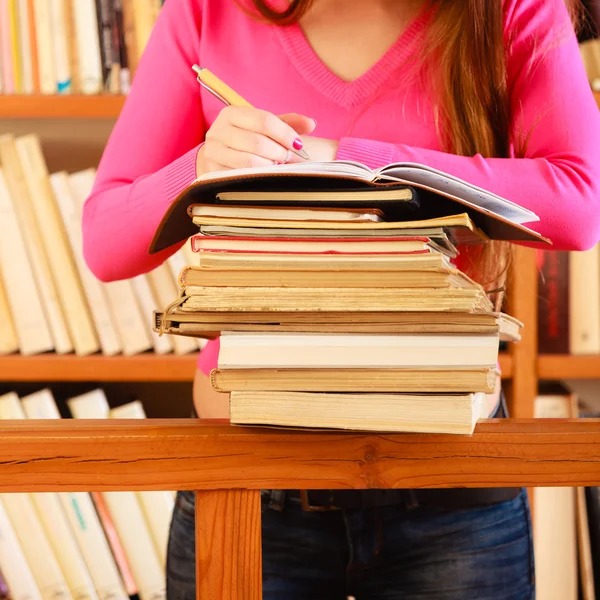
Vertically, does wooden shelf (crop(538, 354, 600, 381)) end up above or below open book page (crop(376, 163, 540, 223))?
below

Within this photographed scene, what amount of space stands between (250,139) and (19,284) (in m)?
0.85

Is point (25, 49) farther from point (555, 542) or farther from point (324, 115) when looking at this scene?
point (555, 542)

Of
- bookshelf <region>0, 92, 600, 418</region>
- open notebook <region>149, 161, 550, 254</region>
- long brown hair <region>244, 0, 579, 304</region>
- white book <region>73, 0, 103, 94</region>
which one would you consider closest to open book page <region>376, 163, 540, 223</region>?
open notebook <region>149, 161, 550, 254</region>

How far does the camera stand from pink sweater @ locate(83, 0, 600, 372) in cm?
63

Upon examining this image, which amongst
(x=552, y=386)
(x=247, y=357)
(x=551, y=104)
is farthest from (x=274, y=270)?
(x=552, y=386)

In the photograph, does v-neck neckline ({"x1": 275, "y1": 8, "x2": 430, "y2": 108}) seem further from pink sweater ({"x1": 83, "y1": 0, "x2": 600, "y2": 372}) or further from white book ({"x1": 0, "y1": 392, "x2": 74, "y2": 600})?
white book ({"x1": 0, "y1": 392, "x2": 74, "y2": 600})

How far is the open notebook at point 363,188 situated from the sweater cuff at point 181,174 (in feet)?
0.43

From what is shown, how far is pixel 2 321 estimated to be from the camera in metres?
1.27

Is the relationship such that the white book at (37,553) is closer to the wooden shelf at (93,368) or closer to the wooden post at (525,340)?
the wooden shelf at (93,368)

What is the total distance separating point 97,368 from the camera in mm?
1245

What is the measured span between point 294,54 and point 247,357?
0.43m

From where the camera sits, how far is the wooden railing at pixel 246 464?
44 centimetres

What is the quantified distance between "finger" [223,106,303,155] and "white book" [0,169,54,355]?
0.83 metres

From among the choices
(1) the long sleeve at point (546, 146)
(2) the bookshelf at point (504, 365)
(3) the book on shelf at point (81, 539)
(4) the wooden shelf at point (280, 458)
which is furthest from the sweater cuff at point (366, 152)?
(3) the book on shelf at point (81, 539)
